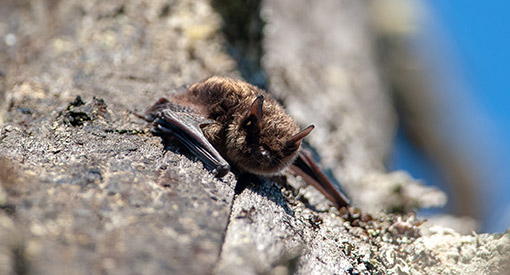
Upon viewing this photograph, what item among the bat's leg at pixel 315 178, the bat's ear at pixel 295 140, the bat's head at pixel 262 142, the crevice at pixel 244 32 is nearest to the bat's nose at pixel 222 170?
the bat's head at pixel 262 142

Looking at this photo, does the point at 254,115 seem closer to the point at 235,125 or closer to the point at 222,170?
the point at 235,125

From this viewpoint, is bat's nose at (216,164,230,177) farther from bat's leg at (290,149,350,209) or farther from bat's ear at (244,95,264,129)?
bat's leg at (290,149,350,209)

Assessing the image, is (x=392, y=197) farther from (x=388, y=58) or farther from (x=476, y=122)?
(x=476, y=122)

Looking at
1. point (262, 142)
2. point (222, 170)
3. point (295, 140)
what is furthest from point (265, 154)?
point (222, 170)

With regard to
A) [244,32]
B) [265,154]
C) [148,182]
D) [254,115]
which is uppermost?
[244,32]

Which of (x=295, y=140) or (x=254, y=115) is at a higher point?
(x=254, y=115)

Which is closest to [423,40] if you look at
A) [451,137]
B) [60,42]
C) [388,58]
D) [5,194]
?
[388,58]
